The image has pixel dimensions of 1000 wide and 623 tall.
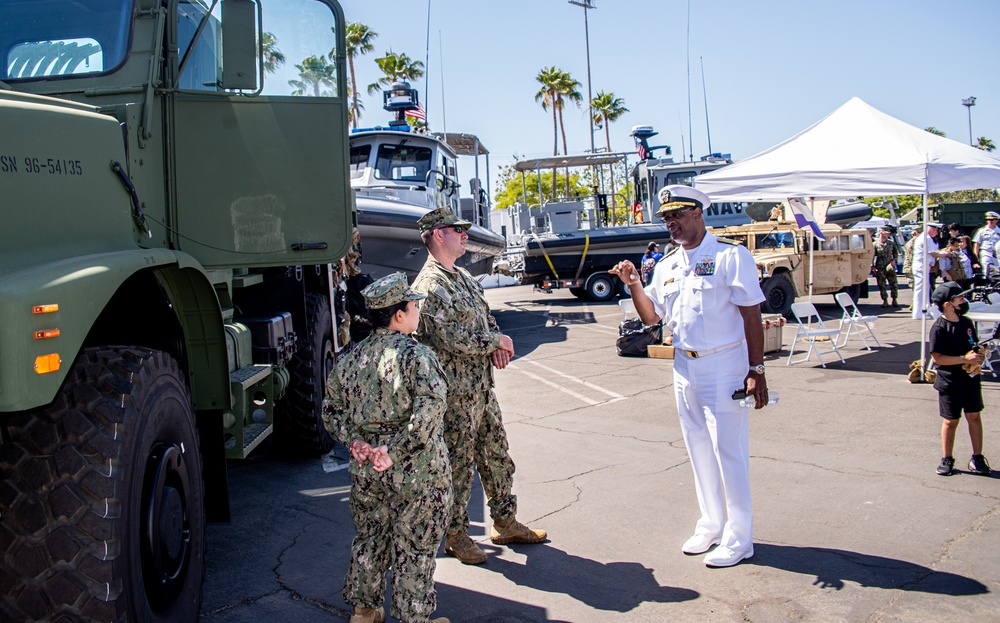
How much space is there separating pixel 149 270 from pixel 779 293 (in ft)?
44.9

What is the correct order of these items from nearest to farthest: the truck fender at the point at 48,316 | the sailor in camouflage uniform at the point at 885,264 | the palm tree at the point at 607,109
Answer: the truck fender at the point at 48,316 → the sailor in camouflage uniform at the point at 885,264 → the palm tree at the point at 607,109

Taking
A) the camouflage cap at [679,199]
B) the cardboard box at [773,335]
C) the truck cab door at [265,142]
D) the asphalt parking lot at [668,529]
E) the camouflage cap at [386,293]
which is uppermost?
the truck cab door at [265,142]

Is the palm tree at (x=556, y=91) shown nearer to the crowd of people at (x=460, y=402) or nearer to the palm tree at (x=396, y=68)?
the palm tree at (x=396, y=68)

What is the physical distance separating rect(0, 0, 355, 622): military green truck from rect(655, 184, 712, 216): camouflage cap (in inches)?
72.0

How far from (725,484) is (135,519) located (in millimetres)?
2768

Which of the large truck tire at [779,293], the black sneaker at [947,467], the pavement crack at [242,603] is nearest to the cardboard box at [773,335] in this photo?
the large truck tire at [779,293]

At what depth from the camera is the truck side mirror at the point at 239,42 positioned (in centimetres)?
416

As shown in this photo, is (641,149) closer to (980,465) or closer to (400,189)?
(400,189)

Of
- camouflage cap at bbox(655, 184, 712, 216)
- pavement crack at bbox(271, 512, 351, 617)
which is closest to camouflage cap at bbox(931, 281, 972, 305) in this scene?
camouflage cap at bbox(655, 184, 712, 216)

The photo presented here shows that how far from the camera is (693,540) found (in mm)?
4594

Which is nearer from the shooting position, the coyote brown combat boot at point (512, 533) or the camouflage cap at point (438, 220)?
the camouflage cap at point (438, 220)

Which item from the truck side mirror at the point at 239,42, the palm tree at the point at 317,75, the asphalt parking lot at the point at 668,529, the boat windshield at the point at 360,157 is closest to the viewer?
the asphalt parking lot at the point at 668,529

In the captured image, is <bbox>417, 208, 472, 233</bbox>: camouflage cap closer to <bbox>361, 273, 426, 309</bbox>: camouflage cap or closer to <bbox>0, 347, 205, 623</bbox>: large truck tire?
<bbox>361, 273, 426, 309</bbox>: camouflage cap

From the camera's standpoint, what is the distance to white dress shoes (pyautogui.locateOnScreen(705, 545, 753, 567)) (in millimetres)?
4375
